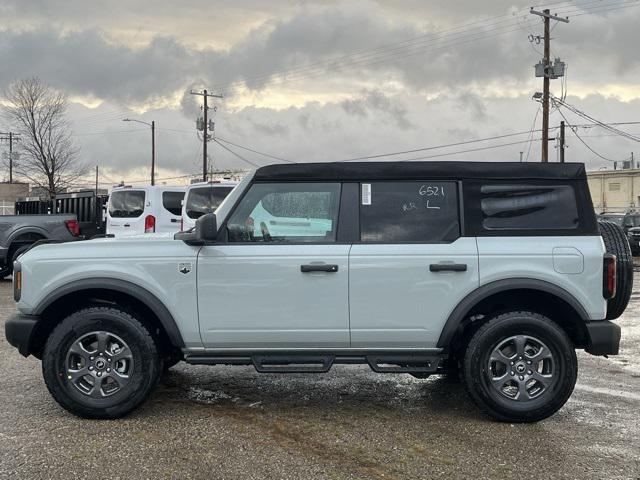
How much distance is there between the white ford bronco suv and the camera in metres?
4.52

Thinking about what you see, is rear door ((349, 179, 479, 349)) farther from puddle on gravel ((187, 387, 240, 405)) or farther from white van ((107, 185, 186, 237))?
white van ((107, 185, 186, 237))

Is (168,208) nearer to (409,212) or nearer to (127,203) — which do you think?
(127,203)

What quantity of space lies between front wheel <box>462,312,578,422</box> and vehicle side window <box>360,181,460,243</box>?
0.79m

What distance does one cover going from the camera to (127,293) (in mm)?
4547

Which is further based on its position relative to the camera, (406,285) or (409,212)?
(409,212)

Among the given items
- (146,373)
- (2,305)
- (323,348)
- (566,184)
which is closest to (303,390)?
(323,348)

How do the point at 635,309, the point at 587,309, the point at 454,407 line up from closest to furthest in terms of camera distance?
the point at 587,309 → the point at 454,407 → the point at 635,309

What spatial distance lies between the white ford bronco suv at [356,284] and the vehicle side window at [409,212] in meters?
0.01

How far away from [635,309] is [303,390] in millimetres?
7206

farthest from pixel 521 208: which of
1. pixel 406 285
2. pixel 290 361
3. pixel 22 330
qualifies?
pixel 22 330

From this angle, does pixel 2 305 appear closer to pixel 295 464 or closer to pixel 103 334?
pixel 103 334

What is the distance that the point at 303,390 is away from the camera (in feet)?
18.1

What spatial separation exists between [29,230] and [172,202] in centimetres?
295

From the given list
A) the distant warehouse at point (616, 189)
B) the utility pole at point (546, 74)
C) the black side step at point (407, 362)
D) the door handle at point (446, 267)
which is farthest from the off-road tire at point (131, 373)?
the distant warehouse at point (616, 189)
